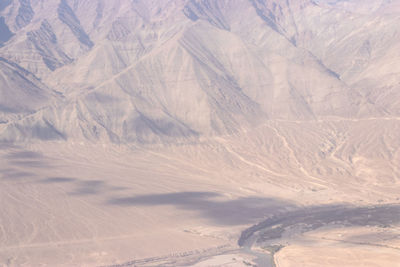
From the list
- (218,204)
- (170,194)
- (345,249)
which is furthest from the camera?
(170,194)

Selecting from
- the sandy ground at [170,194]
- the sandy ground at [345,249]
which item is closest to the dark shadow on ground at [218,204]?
the sandy ground at [170,194]

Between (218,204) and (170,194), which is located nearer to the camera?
(218,204)

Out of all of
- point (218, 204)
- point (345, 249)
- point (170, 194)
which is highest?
point (170, 194)

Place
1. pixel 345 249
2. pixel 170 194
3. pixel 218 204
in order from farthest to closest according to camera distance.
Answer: pixel 170 194 < pixel 218 204 < pixel 345 249

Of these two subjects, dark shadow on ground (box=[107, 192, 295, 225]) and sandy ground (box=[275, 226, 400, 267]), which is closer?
sandy ground (box=[275, 226, 400, 267])

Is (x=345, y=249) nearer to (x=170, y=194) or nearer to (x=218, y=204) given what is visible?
(x=218, y=204)

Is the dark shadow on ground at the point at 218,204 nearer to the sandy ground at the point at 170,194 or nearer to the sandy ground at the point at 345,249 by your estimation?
the sandy ground at the point at 170,194

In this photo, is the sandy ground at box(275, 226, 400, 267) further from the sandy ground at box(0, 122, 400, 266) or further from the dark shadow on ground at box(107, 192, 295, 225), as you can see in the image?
the dark shadow on ground at box(107, 192, 295, 225)

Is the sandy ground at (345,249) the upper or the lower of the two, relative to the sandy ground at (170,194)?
lower

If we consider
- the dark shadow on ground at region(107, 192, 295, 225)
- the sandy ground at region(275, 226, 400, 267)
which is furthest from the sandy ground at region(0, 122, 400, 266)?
the sandy ground at region(275, 226, 400, 267)

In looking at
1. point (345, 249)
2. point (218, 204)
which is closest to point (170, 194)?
point (218, 204)

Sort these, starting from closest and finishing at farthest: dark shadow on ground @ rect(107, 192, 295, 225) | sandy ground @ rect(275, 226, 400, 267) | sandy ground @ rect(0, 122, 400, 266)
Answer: sandy ground @ rect(275, 226, 400, 267) < sandy ground @ rect(0, 122, 400, 266) < dark shadow on ground @ rect(107, 192, 295, 225)

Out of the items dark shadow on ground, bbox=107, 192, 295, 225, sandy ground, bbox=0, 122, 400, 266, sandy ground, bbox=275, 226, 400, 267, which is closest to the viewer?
sandy ground, bbox=275, 226, 400, 267
